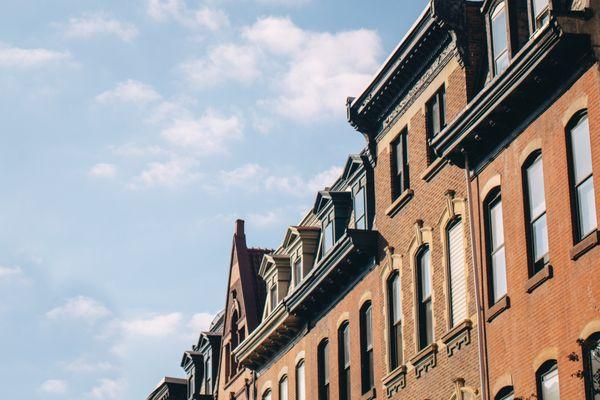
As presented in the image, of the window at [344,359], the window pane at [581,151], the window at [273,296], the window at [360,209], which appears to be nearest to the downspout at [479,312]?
the window pane at [581,151]

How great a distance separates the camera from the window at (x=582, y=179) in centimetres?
2609

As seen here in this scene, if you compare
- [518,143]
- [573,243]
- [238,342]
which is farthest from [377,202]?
[238,342]

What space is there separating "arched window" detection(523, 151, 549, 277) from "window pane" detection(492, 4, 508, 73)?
11.5ft

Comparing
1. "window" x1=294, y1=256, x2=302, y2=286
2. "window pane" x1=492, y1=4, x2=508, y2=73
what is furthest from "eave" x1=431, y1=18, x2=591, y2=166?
"window" x1=294, y1=256, x2=302, y2=286

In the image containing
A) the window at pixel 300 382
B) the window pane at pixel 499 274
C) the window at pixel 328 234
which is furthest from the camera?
the window at pixel 300 382

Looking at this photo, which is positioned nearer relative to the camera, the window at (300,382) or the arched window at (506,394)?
the arched window at (506,394)

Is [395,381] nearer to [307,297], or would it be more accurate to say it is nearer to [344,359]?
[344,359]

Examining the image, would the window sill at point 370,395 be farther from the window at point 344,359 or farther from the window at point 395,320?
the window at point 344,359

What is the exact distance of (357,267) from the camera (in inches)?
1572

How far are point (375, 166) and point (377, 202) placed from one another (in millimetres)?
1196

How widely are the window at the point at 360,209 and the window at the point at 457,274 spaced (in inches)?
286

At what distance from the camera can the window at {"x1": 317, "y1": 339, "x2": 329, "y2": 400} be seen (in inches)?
1677

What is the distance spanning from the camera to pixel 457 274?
106ft

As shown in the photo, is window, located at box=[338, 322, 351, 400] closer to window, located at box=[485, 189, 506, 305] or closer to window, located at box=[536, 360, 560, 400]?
window, located at box=[485, 189, 506, 305]
